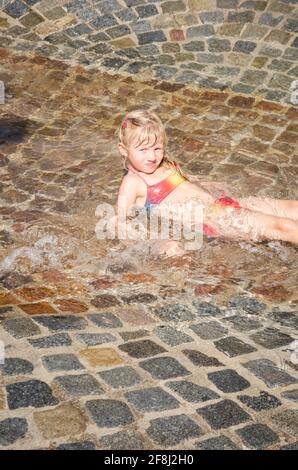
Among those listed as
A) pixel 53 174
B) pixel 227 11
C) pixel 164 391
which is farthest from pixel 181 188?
pixel 227 11

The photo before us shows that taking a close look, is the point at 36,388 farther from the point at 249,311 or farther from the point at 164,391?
the point at 249,311

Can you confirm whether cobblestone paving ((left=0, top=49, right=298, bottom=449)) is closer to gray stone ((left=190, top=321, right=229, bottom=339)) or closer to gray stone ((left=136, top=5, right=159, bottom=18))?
gray stone ((left=190, top=321, right=229, bottom=339))

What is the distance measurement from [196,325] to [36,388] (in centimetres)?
137

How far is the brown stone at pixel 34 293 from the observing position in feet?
17.6

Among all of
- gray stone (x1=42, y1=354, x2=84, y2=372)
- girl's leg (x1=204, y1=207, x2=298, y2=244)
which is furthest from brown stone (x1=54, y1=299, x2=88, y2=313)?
girl's leg (x1=204, y1=207, x2=298, y2=244)

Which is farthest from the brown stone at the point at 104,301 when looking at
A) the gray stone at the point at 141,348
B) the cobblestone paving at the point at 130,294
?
the gray stone at the point at 141,348

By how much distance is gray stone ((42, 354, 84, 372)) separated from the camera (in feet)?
14.4

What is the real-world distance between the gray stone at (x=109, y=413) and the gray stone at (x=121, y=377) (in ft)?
0.63

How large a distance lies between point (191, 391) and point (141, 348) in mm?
534

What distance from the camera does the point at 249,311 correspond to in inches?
211

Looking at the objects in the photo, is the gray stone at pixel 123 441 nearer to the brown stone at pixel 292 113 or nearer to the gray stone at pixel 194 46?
the brown stone at pixel 292 113

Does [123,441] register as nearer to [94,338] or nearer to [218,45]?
[94,338]

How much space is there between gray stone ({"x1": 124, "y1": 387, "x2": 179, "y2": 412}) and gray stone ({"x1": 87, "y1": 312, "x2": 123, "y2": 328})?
785 millimetres

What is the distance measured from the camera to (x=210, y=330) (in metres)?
5.04
